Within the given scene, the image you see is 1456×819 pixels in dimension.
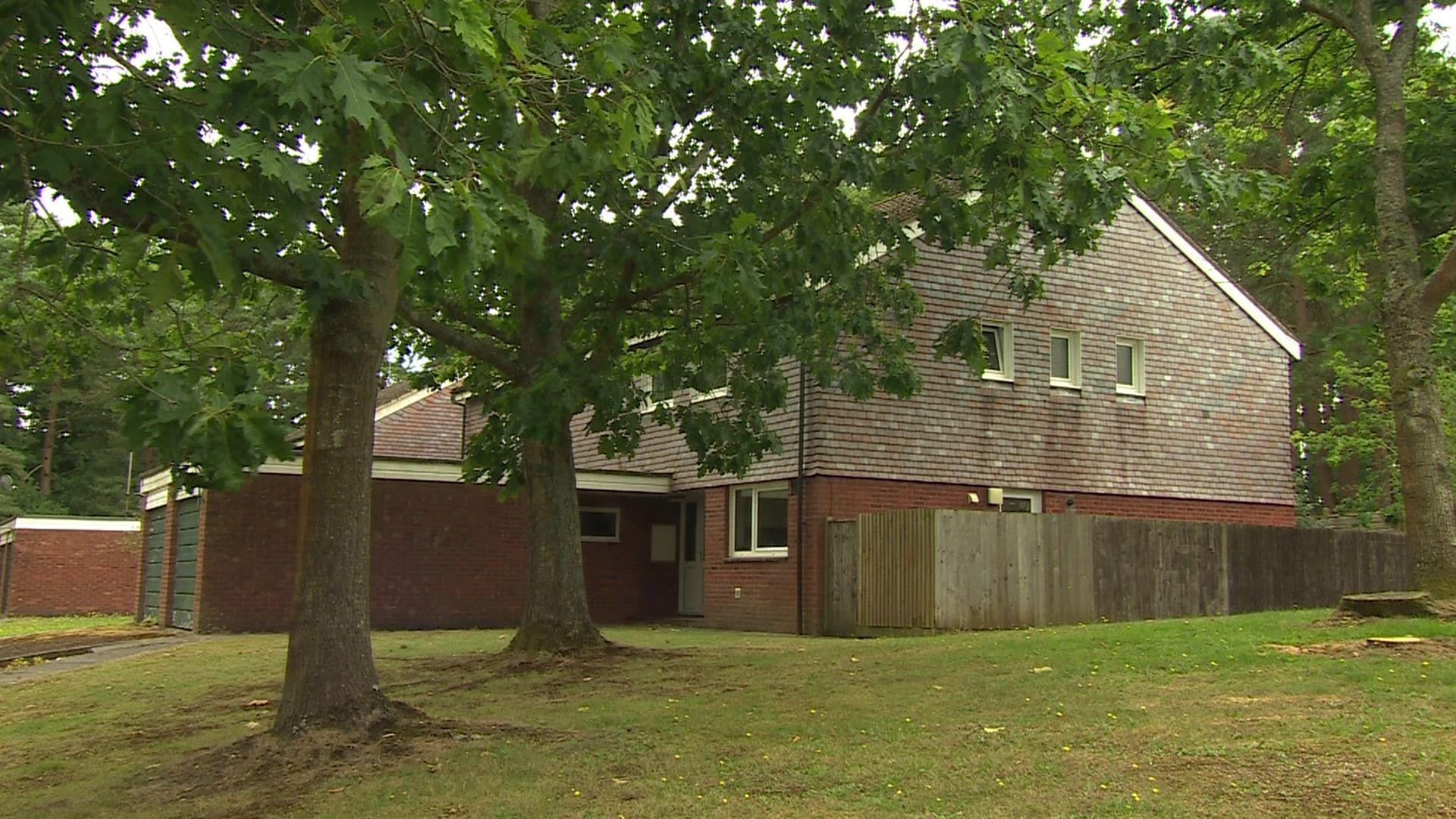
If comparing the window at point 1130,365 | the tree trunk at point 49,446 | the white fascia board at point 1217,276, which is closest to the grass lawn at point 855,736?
the window at point 1130,365

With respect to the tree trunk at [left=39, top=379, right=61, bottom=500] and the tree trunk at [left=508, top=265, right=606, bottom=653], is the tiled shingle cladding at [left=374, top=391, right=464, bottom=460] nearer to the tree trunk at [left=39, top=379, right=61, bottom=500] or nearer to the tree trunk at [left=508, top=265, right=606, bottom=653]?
the tree trunk at [left=508, top=265, right=606, bottom=653]

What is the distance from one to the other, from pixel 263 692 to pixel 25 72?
277 inches

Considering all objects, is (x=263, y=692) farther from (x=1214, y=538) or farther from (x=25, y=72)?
(x=1214, y=538)

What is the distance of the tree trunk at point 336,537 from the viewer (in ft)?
28.9

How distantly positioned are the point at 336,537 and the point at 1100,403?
54.2 ft

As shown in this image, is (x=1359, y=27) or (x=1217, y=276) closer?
(x=1359, y=27)

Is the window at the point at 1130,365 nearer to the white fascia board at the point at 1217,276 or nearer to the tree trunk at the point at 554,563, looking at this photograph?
the white fascia board at the point at 1217,276

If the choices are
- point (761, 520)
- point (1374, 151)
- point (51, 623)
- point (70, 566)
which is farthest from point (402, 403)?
point (1374, 151)


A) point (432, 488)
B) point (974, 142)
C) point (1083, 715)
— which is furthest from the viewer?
point (432, 488)

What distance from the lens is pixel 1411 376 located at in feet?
39.7

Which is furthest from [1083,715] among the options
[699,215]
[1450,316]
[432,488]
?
[1450,316]

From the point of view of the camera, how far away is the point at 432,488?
22750 millimetres

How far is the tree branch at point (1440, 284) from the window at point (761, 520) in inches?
418

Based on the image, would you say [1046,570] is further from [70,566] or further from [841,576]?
[70,566]
